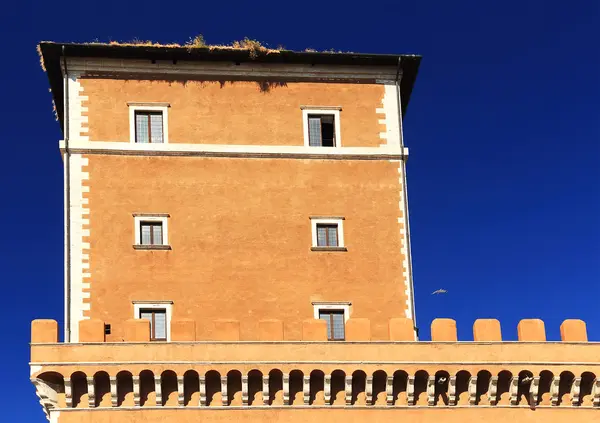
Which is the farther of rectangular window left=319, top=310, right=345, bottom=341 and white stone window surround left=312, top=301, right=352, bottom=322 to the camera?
white stone window surround left=312, top=301, right=352, bottom=322

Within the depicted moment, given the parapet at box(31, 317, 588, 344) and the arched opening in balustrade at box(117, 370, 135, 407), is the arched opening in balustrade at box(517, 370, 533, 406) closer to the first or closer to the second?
the parapet at box(31, 317, 588, 344)

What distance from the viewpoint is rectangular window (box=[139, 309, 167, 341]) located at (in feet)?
84.1

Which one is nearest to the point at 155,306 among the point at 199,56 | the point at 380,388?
the point at 380,388

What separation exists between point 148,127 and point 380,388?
358 inches

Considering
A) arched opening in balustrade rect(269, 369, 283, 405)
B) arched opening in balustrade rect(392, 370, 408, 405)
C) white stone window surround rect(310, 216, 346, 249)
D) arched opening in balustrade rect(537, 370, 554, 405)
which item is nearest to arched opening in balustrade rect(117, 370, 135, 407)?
arched opening in balustrade rect(269, 369, 283, 405)

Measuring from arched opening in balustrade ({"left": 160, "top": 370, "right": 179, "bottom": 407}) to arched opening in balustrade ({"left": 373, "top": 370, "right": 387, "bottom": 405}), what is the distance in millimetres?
4435

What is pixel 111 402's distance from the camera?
23406 millimetres

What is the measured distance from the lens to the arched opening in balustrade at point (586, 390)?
25.0 metres

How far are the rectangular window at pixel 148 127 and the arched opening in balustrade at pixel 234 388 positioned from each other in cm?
703

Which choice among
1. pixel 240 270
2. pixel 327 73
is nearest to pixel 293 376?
pixel 240 270

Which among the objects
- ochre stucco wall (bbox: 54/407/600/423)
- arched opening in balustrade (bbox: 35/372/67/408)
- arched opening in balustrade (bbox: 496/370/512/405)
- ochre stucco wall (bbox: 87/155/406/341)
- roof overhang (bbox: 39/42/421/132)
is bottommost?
ochre stucco wall (bbox: 54/407/600/423)

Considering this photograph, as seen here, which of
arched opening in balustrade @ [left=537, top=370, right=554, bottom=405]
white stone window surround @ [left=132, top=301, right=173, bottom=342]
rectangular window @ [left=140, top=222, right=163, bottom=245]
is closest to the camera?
arched opening in balustrade @ [left=537, top=370, right=554, bottom=405]

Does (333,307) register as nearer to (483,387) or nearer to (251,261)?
(251,261)

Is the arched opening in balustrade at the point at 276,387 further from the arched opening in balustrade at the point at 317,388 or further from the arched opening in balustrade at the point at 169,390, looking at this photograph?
the arched opening in balustrade at the point at 169,390
